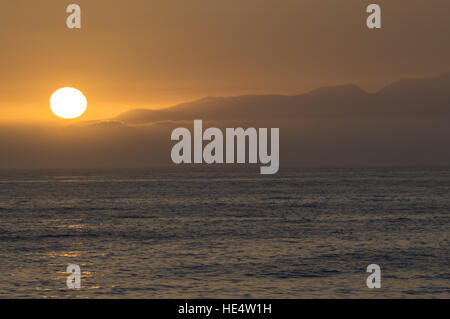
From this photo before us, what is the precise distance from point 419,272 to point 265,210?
48212 mm

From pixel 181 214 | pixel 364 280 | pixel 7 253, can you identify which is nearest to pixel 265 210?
pixel 181 214

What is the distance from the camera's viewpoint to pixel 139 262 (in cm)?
3750

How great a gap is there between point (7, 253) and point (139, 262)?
36.3 feet

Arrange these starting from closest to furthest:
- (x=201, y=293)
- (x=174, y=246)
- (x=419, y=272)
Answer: (x=201, y=293), (x=419, y=272), (x=174, y=246)

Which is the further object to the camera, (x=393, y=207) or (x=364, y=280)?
(x=393, y=207)

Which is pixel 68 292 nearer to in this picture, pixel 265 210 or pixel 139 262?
pixel 139 262

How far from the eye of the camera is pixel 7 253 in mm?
42094

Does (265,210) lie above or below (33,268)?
above

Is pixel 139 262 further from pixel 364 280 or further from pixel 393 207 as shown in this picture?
pixel 393 207

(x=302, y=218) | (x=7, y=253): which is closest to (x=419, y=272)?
(x=7, y=253)
